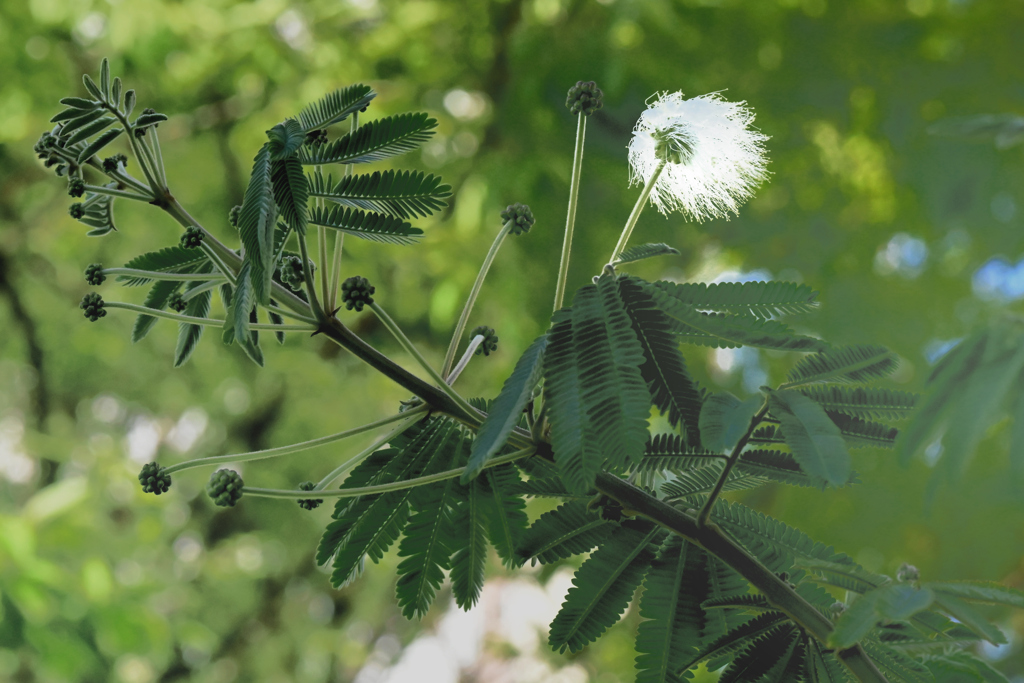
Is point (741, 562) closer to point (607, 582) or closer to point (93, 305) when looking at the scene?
point (607, 582)

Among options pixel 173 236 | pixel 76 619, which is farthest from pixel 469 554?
pixel 173 236

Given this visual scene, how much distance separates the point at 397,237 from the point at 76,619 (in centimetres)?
277

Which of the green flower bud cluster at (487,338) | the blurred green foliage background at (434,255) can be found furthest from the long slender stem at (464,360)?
the blurred green foliage background at (434,255)

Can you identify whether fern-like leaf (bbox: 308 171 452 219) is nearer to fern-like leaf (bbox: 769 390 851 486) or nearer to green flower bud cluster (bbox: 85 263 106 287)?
green flower bud cluster (bbox: 85 263 106 287)

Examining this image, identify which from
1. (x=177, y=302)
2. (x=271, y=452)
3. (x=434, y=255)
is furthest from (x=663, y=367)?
(x=434, y=255)

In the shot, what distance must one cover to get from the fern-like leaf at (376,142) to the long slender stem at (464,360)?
16cm

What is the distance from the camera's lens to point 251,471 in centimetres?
455

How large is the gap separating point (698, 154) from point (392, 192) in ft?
0.87

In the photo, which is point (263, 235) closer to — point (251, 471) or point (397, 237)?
point (397, 237)

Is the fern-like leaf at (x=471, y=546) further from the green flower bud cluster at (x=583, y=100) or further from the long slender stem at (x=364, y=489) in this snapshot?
the green flower bud cluster at (x=583, y=100)

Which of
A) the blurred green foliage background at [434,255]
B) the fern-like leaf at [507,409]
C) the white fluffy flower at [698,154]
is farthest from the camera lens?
the blurred green foliage background at [434,255]

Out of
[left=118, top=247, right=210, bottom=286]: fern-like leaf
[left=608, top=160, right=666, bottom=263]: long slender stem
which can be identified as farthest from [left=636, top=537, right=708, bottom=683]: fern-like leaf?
[left=118, top=247, right=210, bottom=286]: fern-like leaf

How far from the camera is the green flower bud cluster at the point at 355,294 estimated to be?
560 mm

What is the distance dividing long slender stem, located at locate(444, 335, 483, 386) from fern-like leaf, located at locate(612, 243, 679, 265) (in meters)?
0.13
